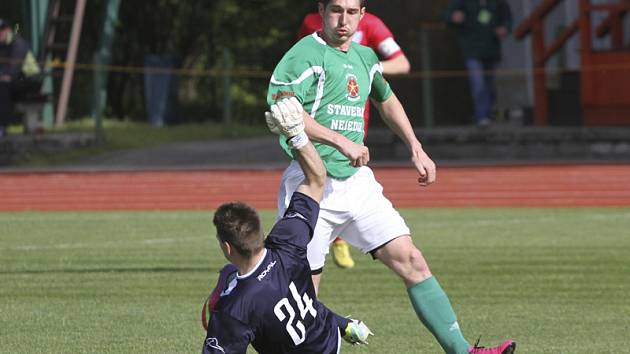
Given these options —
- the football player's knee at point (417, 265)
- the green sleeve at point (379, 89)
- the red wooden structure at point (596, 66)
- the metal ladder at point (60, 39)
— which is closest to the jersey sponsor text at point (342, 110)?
the green sleeve at point (379, 89)

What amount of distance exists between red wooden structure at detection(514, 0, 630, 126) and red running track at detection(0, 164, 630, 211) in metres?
3.48

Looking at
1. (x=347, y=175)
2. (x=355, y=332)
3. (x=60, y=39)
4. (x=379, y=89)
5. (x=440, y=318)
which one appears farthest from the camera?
(x=60, y=39)

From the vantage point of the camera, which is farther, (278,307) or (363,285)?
(363,285)

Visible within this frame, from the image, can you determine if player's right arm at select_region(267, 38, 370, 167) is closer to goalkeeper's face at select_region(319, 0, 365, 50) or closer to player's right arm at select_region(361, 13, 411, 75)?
goalkeeper's face at select_region(319, 0, 365, 50)

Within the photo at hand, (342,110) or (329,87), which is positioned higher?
(329,87)

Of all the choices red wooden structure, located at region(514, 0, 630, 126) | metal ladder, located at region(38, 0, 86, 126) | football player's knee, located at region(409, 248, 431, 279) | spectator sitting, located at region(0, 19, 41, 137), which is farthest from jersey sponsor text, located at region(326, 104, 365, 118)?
metal ladder, located at region(38, 0, 86, 126)

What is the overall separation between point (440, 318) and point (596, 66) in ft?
52.1

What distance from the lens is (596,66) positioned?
893 inches

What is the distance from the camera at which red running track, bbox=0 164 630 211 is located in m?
18.6

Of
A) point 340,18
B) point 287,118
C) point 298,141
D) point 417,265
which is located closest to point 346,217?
point 417,265

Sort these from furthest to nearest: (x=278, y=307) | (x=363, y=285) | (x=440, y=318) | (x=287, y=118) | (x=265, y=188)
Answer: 1. (x=265, y=188)
2. (x=363, y=285)
3. (x=440, y=318)
4. (x=287, y=118)
5. (x=278, y=307)

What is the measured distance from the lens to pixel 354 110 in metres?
7.66

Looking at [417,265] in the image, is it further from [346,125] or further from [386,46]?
[386,46]

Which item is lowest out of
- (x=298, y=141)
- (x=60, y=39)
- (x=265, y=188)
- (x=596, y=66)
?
(x=265, y=188)
